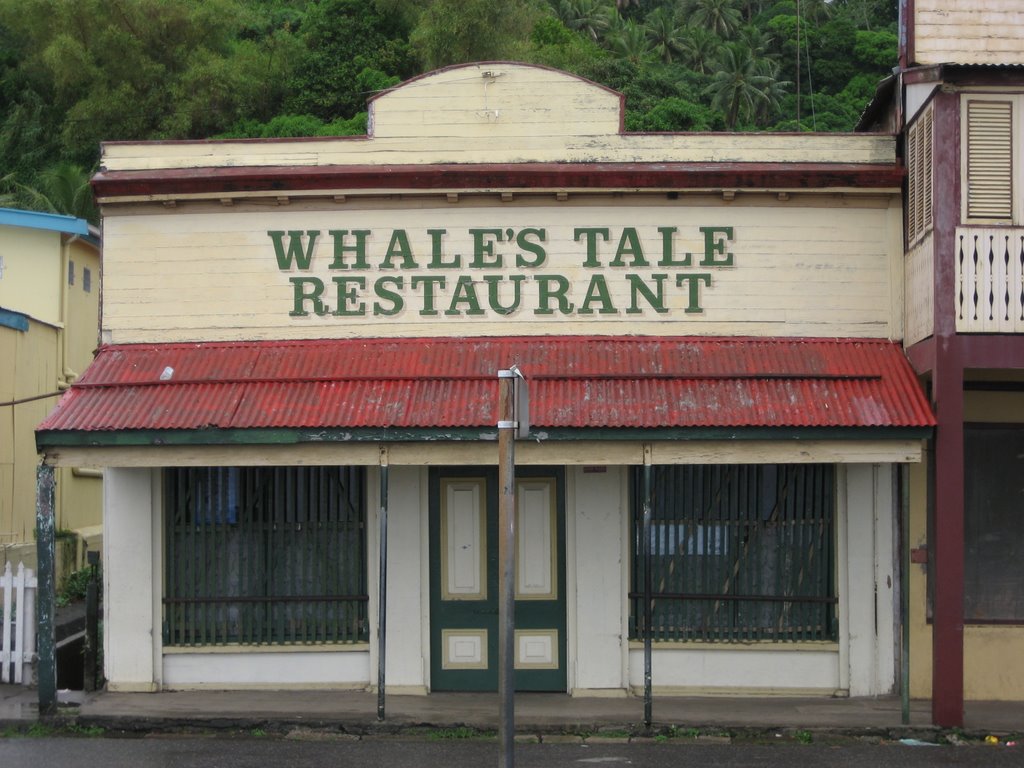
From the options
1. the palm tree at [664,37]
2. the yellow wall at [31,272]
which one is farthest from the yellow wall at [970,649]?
the palm tree at [664,37]

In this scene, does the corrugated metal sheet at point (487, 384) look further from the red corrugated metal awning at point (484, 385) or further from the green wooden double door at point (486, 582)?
the green wooden double door at point (486, 582)

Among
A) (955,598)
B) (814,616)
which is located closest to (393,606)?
(814,616)

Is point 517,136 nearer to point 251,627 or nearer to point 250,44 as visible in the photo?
point 251,627

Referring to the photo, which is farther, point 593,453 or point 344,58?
point 344,58

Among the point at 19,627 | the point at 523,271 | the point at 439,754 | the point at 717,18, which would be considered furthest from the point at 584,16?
the point at 439,754

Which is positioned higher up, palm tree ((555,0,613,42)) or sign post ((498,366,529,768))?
palm tree ((555,0,613,42))

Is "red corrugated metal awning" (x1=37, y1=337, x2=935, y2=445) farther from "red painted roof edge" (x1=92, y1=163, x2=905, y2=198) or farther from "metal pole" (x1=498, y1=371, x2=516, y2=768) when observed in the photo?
"metal pole" (x1=498, y1=371, x2=516, y2=768)

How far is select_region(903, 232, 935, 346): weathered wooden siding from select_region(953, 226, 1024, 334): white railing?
0.24 metres

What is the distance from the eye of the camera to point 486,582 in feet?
39.1

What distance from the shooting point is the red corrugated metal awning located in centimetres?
1063

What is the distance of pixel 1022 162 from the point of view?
10750 millimetres

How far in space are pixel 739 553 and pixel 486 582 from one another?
240 cm

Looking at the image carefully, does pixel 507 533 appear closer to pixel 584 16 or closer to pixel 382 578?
pixel 382 578

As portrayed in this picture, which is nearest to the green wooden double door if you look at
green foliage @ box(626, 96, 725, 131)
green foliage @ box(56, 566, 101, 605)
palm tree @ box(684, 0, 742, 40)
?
green foliage @ box(56, 566, 101, 605)
